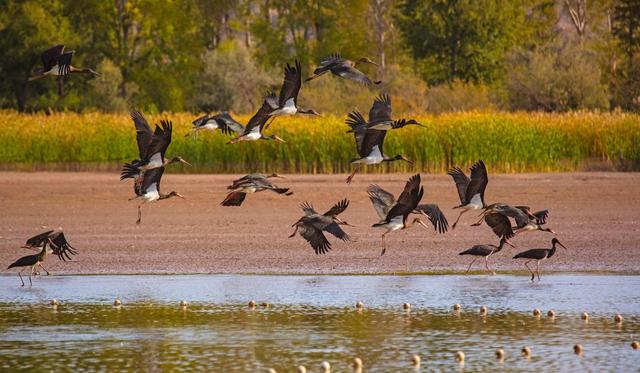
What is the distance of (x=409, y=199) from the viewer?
553 inches

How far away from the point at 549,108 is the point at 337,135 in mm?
15343

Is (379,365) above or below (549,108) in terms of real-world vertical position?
below

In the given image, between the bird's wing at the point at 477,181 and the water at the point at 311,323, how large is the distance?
106 cm

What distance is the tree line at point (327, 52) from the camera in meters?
49.3

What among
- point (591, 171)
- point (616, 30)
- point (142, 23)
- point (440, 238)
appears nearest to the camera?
point (440, 238)

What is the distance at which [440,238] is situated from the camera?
65.1ft

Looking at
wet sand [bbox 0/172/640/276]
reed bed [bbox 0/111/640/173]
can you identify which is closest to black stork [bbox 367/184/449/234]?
wet sand [bbox 0/172/640/276]

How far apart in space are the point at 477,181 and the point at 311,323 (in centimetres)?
357

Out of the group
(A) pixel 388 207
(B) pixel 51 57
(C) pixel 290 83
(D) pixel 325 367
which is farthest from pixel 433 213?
(D) pixel 325 367

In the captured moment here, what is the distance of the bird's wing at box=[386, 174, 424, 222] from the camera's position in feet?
45.2

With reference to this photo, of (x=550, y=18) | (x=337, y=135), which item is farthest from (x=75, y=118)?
(x=550, y=18)

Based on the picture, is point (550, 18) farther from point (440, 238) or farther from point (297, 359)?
point (297, 359)

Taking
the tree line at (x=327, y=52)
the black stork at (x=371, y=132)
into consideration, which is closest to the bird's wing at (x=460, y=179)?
the black stork at (x=371, y=132)

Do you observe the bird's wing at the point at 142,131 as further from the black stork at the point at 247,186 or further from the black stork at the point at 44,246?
the black stork at the point at 44,246
